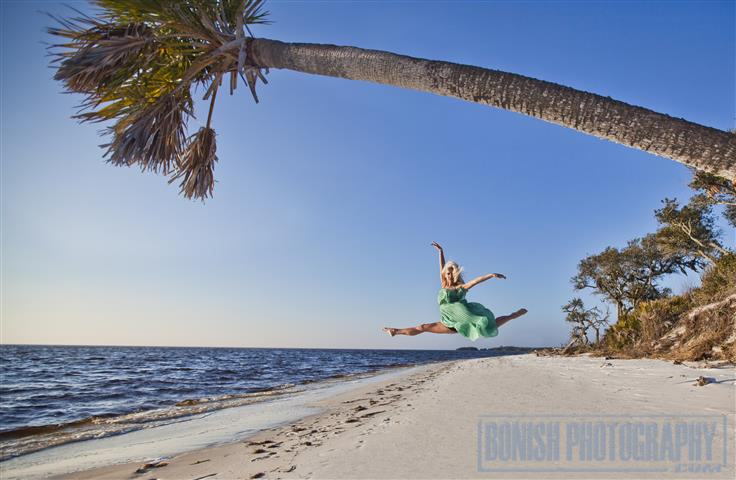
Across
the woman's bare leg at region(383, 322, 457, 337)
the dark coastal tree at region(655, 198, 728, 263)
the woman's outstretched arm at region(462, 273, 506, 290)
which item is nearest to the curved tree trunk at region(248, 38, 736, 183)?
the woman's outstretched arm at region(462, 273, 506, 290)

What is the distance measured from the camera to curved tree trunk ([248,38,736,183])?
8.56 ft

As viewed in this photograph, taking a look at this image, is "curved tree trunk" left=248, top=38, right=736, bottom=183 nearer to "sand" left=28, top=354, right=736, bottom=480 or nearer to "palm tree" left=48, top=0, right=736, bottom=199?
"palm tree" left=48, top=0, right=736, bottom=199

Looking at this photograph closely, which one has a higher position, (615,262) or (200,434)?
(615,262)

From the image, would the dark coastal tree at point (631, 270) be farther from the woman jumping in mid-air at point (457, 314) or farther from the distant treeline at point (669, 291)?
the woman jumping in mid-air at point (457, 314)

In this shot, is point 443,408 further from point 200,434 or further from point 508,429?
point 200,434

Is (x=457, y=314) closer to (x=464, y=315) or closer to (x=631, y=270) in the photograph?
(x=464, y=315)

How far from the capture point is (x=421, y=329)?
226 inches

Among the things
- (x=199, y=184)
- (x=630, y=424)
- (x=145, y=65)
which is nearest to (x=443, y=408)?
(x=630, y=424)

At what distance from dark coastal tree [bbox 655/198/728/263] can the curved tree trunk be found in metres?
22.2

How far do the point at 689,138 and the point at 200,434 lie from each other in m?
8.90

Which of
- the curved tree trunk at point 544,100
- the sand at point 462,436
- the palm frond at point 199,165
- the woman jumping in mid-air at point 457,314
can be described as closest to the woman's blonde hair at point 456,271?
the woman jumping in mid-air at point 457,314

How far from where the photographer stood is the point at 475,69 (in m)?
3.34

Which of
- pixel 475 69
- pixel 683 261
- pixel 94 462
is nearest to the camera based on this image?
pixel 475 69

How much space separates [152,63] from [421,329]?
17.1 feet
